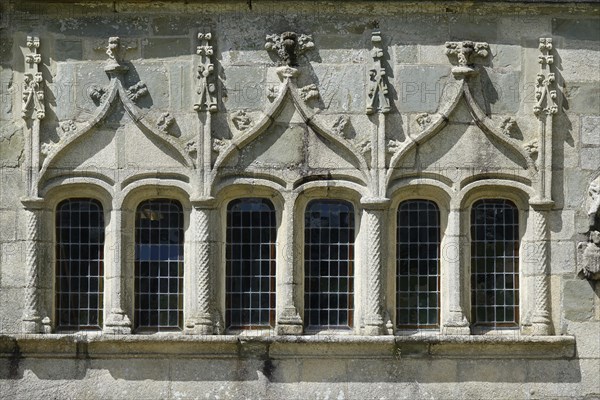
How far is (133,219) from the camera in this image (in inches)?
558

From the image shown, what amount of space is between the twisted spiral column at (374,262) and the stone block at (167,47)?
2198 millimetres

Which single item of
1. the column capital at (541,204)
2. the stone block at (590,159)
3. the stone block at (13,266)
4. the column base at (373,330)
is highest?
the stone block at (590,159)

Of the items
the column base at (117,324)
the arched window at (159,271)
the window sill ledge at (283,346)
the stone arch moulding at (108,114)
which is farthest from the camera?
the arched window at (159,271)

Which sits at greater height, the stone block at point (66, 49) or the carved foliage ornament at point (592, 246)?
the stone block at point (66, 49)

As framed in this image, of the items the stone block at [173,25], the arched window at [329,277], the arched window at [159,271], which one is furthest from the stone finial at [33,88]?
the arched window at [329,277]

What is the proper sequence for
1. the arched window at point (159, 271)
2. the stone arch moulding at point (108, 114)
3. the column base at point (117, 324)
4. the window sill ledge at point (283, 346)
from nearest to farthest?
the window sill ledge at point (283, 346), the column base at point (117, 324), the stone arch moulding at point (108, 114), the arched window at point (159, 271)

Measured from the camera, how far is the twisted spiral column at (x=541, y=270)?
1393 cm

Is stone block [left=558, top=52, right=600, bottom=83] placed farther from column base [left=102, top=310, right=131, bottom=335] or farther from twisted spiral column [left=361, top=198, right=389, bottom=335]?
column base [left=102, top=310, right=131, bottom=335]

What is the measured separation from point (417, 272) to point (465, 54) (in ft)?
6.85

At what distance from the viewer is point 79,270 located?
14180mm

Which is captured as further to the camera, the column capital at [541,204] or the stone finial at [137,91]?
the stone finial at [137,91]

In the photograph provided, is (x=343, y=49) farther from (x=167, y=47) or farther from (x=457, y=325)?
(x=457, y=325)

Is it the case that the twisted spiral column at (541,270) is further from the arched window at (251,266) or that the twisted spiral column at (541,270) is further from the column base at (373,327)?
the arched window at (251,266)

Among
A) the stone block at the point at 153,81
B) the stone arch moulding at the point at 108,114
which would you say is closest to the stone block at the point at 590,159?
the stone arch moulding at the point at 108,114
